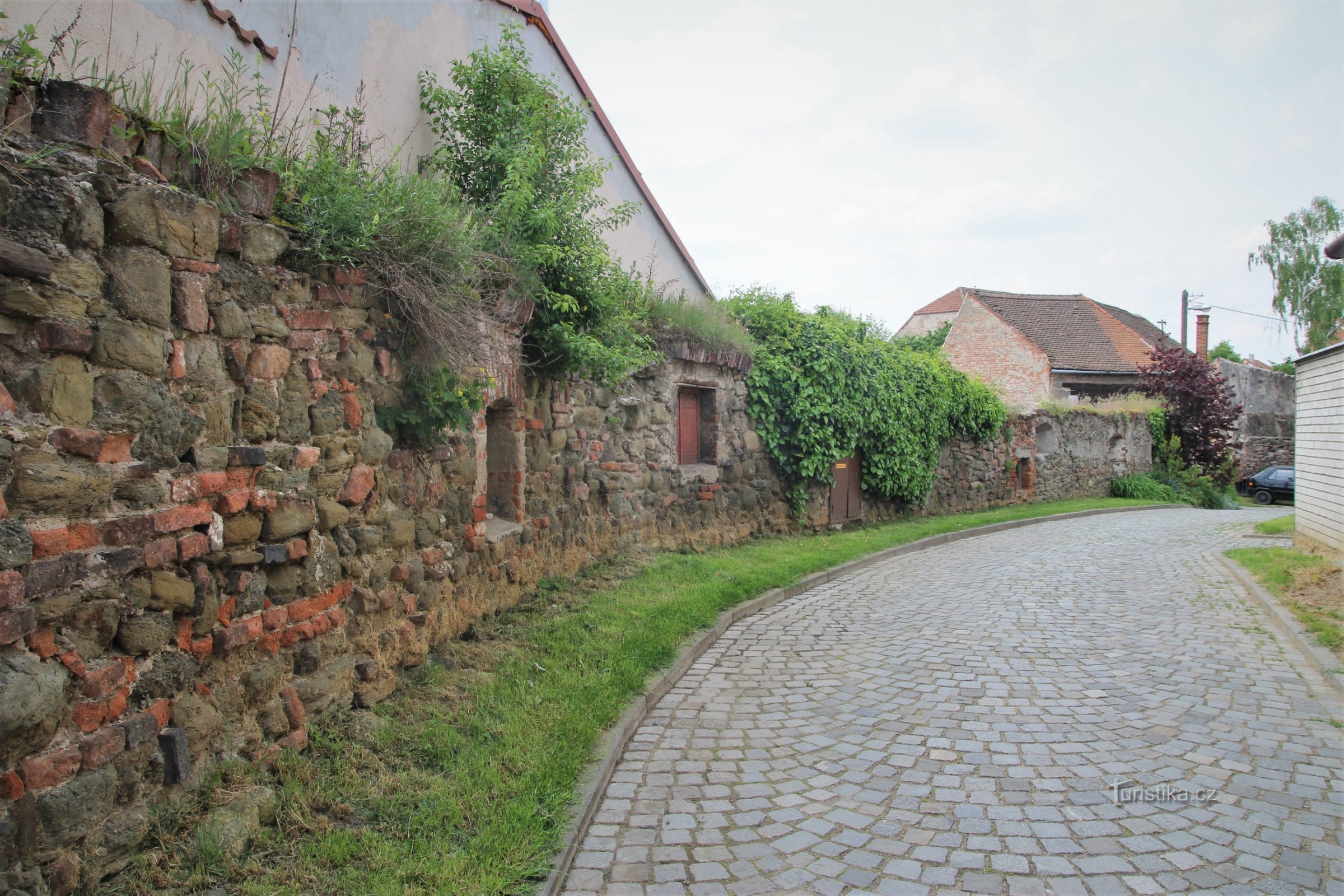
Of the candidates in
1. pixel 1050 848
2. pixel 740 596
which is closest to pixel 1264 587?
pixel 740 596

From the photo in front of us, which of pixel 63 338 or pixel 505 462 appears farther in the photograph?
pixel 505 462

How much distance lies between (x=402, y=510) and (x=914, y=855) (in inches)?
136

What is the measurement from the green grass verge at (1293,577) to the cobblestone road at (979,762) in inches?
14.1

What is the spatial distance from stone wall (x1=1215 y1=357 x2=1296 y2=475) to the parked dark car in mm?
4272

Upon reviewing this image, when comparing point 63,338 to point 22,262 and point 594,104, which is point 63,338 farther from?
point 594,104

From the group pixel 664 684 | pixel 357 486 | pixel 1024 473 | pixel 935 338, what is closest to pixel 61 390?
pixel 357 486

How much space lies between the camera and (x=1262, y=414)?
3328cm

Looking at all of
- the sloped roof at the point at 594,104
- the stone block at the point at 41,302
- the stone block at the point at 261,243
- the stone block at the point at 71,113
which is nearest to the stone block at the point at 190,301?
the stone block at the point at 261,243

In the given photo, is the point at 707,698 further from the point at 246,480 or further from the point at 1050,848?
the point at 246,480

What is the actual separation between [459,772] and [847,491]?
11294 mm

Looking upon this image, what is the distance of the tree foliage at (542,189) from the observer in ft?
22.3

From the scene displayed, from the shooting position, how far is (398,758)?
392 centimetres

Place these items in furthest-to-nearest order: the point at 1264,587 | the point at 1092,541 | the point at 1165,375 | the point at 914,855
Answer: the point at 1165,375
the point at 1092,541
the point at 1264,587
the point at 914,855

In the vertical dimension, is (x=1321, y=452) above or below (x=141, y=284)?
below
